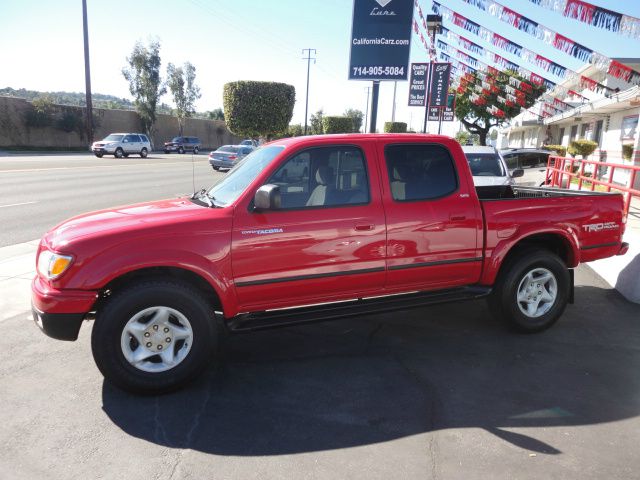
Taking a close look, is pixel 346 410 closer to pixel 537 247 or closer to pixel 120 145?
pixel 537 247

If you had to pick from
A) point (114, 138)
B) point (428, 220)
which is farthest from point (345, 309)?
point (114, 138)

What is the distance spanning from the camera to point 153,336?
11.6 feet

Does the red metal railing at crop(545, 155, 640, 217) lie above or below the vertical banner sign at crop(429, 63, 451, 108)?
below

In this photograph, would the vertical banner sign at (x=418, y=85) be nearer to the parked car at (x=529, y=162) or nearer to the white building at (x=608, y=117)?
the parked car at (x=529, y=162)

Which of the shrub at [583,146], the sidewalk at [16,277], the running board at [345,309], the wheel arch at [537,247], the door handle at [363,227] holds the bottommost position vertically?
the sidewalk at [16,277]

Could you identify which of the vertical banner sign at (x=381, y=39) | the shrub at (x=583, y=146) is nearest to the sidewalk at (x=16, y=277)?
the vertical banner sign at (x=381, y=39)

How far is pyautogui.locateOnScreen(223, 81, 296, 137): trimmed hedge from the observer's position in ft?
60.9

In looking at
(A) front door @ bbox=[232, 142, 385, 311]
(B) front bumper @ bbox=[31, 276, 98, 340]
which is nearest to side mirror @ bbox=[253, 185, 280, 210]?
(A) front door @ bbox=[232, 142, 385, 311]

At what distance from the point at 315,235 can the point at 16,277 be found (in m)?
4.52

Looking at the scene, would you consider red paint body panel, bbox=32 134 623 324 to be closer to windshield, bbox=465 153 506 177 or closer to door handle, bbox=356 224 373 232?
door handle, bbox=356 224 373 232

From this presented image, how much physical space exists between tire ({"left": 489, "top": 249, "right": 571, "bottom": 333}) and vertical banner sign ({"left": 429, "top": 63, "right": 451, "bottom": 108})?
48.8 feet

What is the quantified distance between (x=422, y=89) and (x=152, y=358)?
51.2ft

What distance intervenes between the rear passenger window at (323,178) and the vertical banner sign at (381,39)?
458 centimetres

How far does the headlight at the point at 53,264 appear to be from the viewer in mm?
3322
